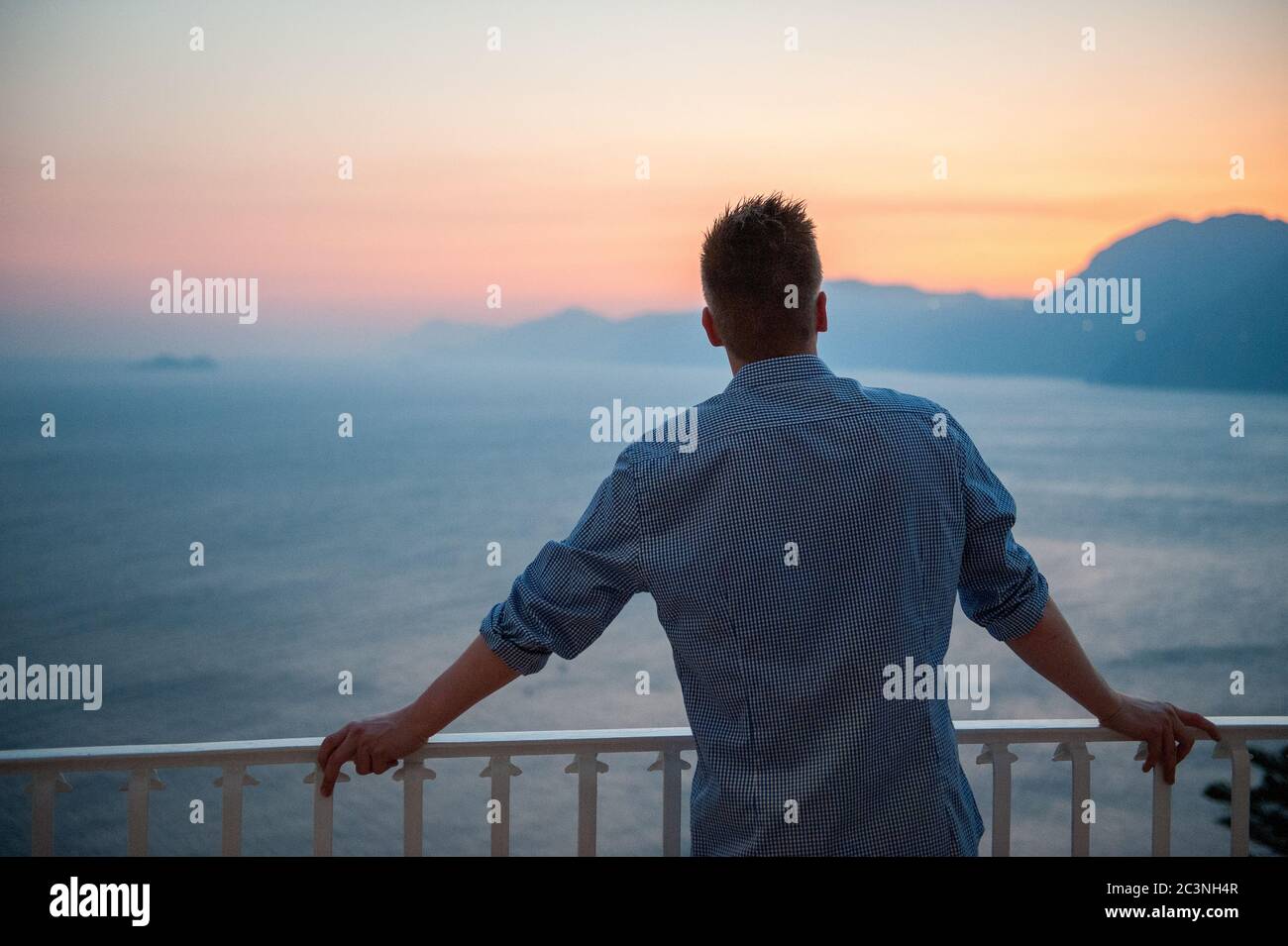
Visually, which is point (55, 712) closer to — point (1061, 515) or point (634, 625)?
point (634, 625)

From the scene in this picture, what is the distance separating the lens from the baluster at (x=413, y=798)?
1.43 meters

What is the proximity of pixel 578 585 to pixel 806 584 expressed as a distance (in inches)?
11.1

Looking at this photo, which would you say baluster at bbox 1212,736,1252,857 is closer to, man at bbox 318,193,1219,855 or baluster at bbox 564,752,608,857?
man at bbox 318,193,1219,855

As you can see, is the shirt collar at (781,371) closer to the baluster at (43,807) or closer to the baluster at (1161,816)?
the baluster at (1161,816)

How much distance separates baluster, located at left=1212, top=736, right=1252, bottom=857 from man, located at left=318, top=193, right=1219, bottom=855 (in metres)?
0.71

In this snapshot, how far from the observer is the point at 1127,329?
41844 millimetres

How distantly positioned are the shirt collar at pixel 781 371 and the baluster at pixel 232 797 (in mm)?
965

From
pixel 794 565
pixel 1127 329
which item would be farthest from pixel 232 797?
pixel 1127 329

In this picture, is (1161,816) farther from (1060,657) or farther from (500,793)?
(500,793)

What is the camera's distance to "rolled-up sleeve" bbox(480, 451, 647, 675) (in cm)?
111

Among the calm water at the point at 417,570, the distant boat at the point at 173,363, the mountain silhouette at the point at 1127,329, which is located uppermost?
the mountain silhouette at the point at 1127,329

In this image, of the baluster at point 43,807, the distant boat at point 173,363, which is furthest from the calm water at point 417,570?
the baluster at point 43,807

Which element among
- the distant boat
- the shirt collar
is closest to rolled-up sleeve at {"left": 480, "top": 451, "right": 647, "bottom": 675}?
the shirt collar

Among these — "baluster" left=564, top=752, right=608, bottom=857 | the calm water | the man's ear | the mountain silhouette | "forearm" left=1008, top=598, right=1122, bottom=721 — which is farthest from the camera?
the mountain silhouette
